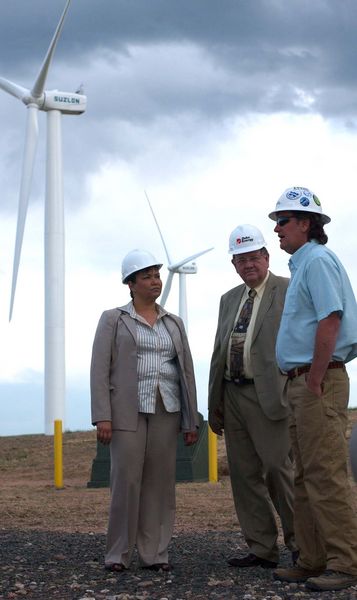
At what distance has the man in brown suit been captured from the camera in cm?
735

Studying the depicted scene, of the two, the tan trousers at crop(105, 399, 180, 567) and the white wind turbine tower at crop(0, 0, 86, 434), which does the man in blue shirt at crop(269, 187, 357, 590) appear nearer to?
the tan trousers at crop(105, 399, 180, 567)

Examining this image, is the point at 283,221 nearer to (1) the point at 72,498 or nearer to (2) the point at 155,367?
(2) the point at 155,367

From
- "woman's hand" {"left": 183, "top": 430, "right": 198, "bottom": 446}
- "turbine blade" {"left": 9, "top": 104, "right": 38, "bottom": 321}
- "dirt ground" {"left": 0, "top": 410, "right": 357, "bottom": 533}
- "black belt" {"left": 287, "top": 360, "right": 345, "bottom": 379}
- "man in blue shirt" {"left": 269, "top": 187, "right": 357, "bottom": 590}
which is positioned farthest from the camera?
"turbine blade" {"left": 9, "top": 104, "right": 38, "bottom": 321}

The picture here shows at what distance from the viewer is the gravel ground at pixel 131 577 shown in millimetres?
6547

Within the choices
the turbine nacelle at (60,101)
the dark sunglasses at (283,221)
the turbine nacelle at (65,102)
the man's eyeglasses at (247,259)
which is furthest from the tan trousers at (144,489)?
the turbine nacelle at (65,102)

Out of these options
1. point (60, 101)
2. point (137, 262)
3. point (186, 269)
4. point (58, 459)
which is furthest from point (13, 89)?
point (137, 262)

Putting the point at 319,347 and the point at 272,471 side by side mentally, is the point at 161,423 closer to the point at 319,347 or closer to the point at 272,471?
the point at 272,471

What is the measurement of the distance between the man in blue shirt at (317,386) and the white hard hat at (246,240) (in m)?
0.63

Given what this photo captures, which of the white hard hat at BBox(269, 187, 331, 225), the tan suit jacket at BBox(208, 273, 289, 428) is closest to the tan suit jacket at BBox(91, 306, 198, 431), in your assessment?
the tan suit jacket at BBox(208, 273, 289, 428)

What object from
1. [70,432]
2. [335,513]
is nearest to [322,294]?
[335,513]

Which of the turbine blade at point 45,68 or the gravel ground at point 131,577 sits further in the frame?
the turbine blade at point 45,68

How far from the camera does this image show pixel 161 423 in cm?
762

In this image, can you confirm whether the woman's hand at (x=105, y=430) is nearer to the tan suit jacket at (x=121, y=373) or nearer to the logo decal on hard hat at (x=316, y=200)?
the tan suit jacket at (x=121, y=373)

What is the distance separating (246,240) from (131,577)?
2.36m
